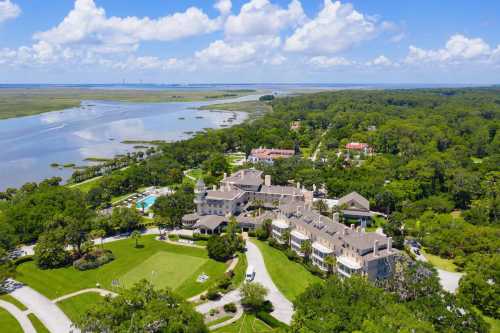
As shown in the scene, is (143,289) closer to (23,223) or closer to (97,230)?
(97,230)

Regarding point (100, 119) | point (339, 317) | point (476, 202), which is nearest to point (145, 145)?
point (100, 119)

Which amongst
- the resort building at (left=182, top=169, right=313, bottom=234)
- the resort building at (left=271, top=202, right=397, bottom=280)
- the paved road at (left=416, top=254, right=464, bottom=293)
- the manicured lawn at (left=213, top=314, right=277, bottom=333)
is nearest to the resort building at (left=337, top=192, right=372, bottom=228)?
the resort building at (left=182, top=169, right=313, bottom=234)

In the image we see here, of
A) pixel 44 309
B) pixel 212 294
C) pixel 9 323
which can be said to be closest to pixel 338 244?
pixel 212 294

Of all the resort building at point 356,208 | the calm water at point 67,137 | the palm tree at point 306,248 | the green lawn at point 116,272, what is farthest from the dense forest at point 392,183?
the calm water at point 67,137

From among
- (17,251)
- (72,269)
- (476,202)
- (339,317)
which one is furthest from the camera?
(476,202)

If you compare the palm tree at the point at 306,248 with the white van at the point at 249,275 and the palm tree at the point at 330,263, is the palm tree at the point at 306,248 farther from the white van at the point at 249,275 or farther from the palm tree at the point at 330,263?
the white van at the point at 249,275

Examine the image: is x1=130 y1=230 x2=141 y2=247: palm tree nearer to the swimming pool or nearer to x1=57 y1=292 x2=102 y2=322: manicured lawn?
x1=57 y1=292 x2=102 y2=322: manicured lawn
